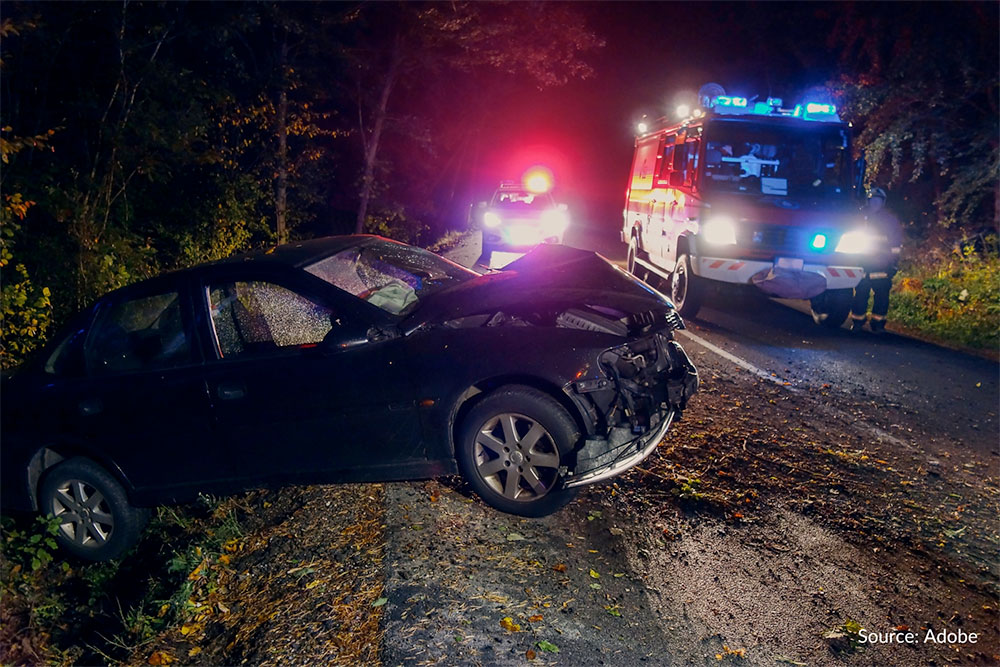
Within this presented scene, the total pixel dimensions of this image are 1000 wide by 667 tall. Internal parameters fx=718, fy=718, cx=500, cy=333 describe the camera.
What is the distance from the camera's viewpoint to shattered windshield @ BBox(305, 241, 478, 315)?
487 cm

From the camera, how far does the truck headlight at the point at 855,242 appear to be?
30.7ft

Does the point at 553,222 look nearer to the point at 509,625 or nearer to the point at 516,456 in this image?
the point at 516,456

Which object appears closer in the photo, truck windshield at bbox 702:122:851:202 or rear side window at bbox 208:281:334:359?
rear side window at bbox 208:281:334:359

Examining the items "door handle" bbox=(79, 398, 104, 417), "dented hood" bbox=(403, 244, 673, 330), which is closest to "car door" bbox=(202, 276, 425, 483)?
"dented hood" bbox=(403, 244, 673, 330)

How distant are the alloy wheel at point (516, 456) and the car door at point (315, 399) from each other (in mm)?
401

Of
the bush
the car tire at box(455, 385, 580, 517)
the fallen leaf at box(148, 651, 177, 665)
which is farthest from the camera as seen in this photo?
the bush

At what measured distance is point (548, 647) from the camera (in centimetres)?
327

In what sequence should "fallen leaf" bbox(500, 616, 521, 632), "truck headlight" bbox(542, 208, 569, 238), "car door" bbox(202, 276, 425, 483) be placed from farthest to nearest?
1. "truck headlight" bbox(542, 208, 569, 238)
2. "car door" bbox(202, 276, 425, 483)
3. "fallen leaf" bbox(500, 616, 521, 632)

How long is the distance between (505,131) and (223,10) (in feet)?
139

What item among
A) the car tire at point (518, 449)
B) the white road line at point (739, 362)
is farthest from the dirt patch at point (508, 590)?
the white road line at point (739, 362)

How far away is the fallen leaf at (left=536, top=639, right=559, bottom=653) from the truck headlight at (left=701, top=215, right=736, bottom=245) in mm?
7217

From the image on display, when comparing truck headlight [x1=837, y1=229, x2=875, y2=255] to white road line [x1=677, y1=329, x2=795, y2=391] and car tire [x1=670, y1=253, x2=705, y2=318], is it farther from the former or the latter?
white road line [x1=677, y1=329, x2=795, y2=391]

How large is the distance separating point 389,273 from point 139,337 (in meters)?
1.73

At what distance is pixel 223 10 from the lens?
10.5m
